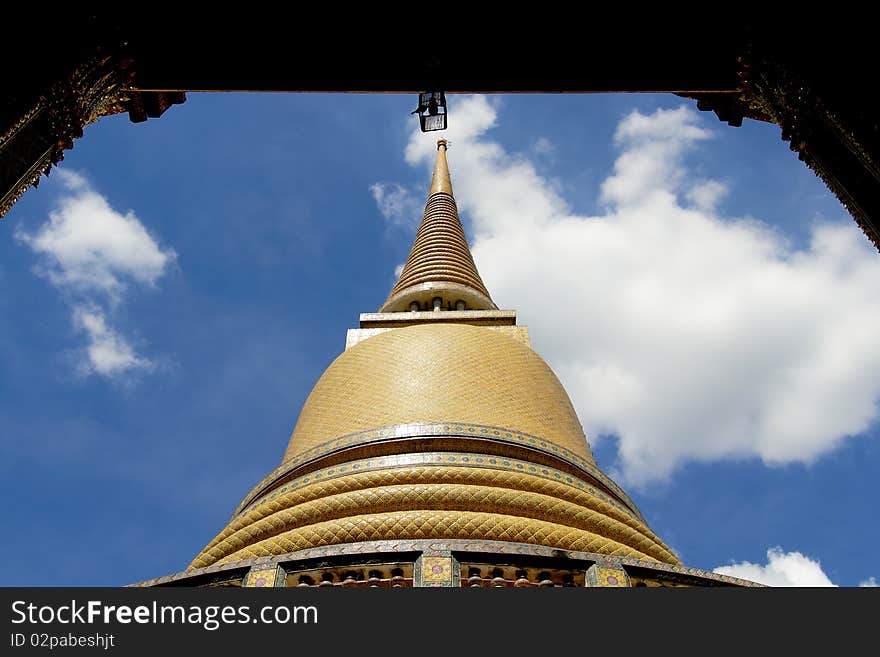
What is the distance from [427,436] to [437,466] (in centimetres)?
62

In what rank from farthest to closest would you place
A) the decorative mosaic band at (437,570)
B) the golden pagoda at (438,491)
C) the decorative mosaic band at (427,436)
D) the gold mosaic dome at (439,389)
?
the gold mosaic dome at (439,389), the decorative mosaic band at (427,436), the golden pagoda at (438,491), the decorative mosaic band at (437,570)

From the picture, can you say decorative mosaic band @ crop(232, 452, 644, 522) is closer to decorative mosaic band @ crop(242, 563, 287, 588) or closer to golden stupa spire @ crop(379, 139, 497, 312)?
decorative mosaic band @ crop(242, 563, 287, 588)

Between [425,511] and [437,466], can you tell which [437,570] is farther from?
[437,466]

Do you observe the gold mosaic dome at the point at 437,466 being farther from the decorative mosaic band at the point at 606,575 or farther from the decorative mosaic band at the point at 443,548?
the decorative mosaic band at the point at 606,575

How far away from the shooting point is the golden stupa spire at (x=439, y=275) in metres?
16.8

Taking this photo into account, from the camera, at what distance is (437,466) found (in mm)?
9203

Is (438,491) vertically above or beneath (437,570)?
above

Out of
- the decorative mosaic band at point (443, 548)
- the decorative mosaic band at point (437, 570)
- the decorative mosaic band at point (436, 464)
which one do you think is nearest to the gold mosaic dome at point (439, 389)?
the decorative mosaic band at point (436, 464)

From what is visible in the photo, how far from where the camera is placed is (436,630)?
3.91 meters

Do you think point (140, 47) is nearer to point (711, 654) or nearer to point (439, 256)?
point (711, 654)

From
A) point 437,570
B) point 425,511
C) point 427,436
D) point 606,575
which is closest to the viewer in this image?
point 437,570

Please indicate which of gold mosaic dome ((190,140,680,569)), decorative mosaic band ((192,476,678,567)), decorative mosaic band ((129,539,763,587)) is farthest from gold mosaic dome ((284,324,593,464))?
decorative mosaic band ((129,539,763,587))

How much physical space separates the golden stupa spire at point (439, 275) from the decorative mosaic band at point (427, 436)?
265 inches

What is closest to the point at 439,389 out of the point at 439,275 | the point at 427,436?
the point at 427,436
